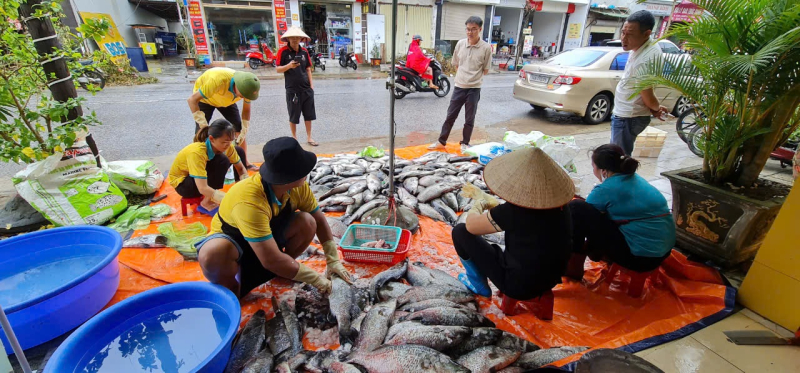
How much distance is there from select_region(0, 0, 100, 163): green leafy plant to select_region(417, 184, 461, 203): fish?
323cm

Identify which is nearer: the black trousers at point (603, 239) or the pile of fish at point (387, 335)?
the pile of fish at point (387, 335)

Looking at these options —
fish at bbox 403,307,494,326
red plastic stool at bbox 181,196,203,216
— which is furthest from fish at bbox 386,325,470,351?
red plastic stool at bbox 181,196,203,216

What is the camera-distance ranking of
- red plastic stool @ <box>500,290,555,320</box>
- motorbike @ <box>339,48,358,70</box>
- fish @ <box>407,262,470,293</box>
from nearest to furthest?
red plastic stool @ <box>500,290,555,320</box> < fish @ <box>407,262,470,293</box> < motorbike @ <box>339,48,358,70</box>

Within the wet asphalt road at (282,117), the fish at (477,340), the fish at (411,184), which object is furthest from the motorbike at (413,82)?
the fish at (477,340)

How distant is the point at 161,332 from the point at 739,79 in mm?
4166

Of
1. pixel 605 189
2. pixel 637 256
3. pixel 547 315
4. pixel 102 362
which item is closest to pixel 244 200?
pixel 102 362

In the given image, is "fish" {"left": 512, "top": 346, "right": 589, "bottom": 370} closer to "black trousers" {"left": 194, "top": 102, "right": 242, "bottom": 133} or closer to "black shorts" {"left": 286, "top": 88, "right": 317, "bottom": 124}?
"black trousers" {"left": 194, "top": 102, "right": 242, "bottom": 133}

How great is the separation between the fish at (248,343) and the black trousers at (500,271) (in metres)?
1.38

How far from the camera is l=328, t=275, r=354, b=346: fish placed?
219 cm

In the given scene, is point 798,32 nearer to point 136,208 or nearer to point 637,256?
point 637,256

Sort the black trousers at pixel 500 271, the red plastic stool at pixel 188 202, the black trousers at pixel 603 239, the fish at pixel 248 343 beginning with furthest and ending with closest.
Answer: the red plastic stool at pixel 188 202 → the black trousers at pixel 603 239 → the black trousers at pixel 500 271 → the fish at pixel 248 343

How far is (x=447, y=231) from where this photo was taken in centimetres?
358

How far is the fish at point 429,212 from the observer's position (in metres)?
3.74

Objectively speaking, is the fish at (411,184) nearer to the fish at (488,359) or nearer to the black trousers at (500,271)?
the black trousers at (500,271)
